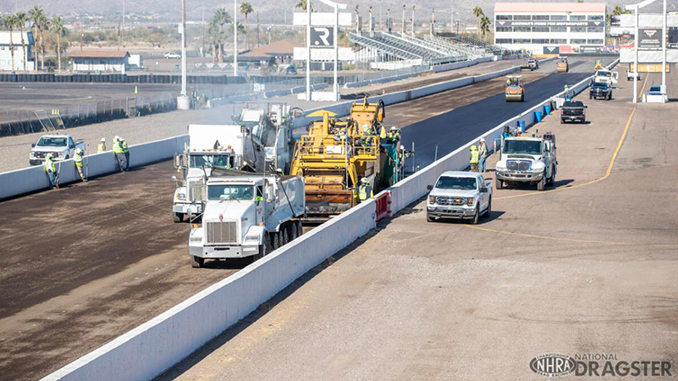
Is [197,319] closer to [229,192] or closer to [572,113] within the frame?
[229,192]

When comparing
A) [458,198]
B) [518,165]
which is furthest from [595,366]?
[518,165]

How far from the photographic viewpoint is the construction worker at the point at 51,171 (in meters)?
40.9

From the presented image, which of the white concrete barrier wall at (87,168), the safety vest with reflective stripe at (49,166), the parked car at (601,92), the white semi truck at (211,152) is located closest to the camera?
the white semi truck at (211,152)

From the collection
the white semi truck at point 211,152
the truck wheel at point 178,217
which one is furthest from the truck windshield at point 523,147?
the truck wheel at point 178,217

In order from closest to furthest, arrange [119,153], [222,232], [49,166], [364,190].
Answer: [222,232]
[364,190]
[49,166]
[119,153]

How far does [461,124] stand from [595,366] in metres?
53.1

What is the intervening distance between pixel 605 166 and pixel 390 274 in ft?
95.8

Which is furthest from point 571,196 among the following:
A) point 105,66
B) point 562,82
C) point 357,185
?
point 105,66

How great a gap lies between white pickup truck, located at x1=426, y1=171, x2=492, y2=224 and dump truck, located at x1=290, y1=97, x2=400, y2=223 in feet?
9.33

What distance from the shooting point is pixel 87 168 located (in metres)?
44.3

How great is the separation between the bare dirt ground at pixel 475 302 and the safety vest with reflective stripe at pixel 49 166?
15914mm

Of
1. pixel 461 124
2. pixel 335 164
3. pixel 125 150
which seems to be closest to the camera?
pixel 335 164

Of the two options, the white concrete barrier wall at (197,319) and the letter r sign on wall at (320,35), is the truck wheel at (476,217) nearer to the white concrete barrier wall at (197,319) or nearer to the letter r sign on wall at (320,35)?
the white concrete barrier wall at (197,319)

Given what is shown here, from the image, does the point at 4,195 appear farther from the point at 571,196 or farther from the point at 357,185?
the point at 571,196
